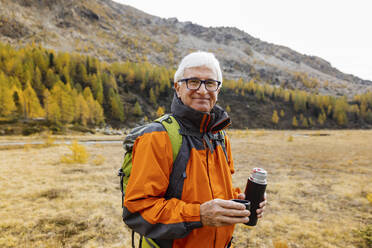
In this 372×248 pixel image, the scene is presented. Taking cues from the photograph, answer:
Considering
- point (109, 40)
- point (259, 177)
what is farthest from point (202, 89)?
point (109, 40)

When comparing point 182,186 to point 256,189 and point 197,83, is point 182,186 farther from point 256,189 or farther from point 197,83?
point 197,83

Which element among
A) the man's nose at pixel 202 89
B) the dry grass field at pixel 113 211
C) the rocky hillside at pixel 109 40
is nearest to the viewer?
the man's nose at pixel 202 89

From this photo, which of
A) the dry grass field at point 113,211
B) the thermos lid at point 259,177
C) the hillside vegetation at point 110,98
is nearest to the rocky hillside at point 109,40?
the hillside vegetation at point 110,98

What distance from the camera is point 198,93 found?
182 cm

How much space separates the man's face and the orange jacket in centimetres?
12

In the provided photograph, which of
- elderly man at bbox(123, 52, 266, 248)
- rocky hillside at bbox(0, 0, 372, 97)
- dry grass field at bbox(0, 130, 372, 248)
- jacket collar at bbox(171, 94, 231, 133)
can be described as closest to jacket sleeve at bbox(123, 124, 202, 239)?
elderly man at bbox(123, 52, 266, 248)

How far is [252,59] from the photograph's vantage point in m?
185

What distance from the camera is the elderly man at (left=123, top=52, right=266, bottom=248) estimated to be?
134cm

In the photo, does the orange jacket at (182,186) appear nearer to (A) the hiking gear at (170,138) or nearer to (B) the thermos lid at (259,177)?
(A) the hiking gear at (170,138)

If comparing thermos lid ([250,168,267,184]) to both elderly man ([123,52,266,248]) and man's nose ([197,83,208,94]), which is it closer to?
elderly man ([123,52,266,248])

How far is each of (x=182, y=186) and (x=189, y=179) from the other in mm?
83

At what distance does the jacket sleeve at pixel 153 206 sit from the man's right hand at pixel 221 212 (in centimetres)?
6

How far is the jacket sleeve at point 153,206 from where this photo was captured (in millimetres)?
1328

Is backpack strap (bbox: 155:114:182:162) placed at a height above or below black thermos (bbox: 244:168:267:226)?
above
